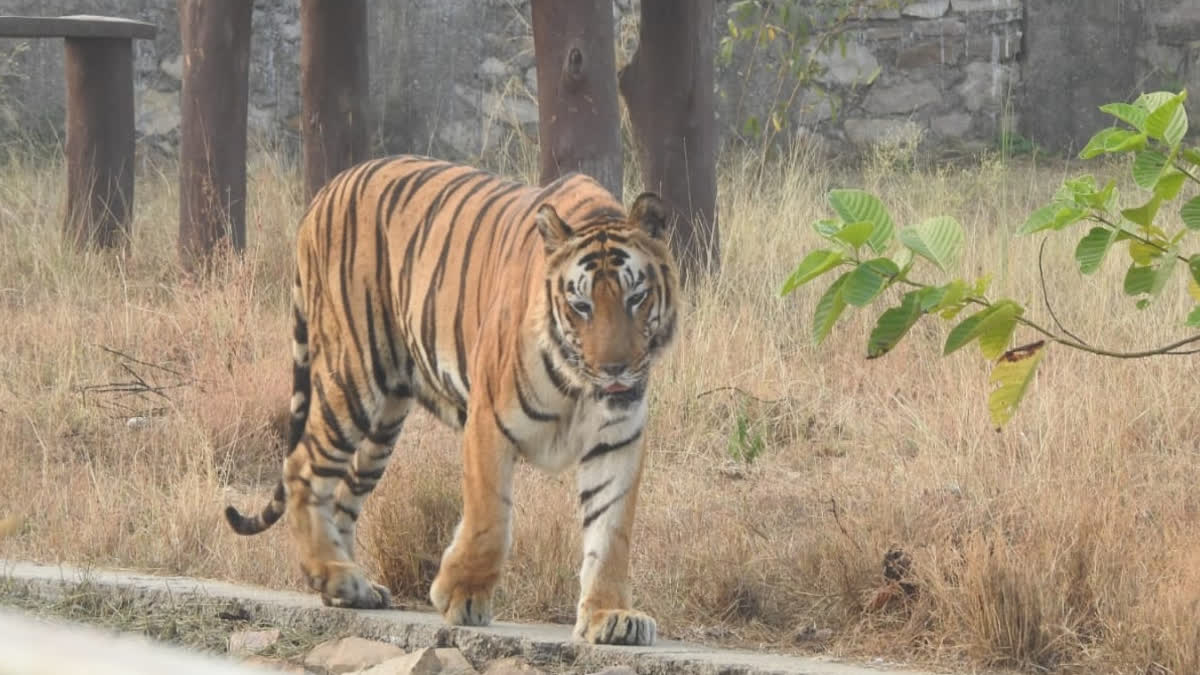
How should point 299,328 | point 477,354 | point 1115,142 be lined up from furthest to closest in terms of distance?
point 299,328 < point 477,354 < point 1115,142

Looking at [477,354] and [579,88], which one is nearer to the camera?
[477,354]

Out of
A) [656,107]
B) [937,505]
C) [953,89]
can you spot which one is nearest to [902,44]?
[953,89]

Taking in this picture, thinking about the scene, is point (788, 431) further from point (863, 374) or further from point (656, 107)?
point (656, 107)

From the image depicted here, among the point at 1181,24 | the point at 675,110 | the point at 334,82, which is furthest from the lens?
the point at 1181,24

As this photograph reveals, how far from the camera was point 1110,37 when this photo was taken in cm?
1217

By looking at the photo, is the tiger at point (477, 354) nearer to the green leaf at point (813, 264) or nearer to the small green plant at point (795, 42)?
the green leaf at point (813, 264)

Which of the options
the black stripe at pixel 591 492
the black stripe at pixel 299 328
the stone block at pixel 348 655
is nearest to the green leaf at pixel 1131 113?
the black stripe at pixel 591 492

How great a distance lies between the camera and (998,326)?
3375mm

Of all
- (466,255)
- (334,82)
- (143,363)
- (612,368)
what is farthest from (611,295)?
(334,82)

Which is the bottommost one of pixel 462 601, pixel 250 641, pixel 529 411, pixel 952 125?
pixel 250 641

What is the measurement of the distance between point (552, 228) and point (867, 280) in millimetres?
1187

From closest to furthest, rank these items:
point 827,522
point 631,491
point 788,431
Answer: point 631,491
point 827,522
point 788,431

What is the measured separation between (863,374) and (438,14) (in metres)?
6.36

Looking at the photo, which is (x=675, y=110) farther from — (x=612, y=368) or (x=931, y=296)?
(x=931, y=296)
